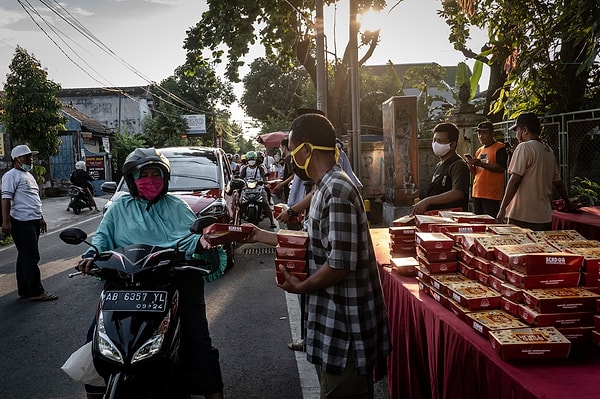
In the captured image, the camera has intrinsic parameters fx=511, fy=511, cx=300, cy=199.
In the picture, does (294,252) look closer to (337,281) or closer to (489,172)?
(337,281)

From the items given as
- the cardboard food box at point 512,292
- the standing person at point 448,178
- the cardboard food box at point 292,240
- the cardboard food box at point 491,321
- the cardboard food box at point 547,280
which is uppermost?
the standing person at point 448,178

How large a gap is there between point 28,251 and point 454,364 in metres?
6.09

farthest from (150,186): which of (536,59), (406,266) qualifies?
(536,59)

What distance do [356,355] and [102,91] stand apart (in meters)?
50.6

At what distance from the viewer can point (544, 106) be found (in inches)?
408

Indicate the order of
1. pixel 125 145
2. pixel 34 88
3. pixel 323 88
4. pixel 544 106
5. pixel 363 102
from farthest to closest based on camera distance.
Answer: pixel 125 145 < pixel 363 102 < pixel 34 88 < pixel 323 88 < pixel 544 106

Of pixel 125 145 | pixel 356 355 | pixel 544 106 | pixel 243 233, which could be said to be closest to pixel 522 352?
pixel 356 355

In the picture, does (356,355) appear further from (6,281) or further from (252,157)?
(252,157)

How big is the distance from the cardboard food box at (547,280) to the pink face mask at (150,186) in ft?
7.15

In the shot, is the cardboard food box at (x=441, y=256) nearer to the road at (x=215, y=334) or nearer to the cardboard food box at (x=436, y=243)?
the cardboard food box at (x=436, y=243)

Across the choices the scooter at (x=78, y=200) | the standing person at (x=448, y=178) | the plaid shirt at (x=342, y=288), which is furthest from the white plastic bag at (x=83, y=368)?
the scooter at (x=78, y=200)

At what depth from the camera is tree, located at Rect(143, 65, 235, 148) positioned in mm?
48469

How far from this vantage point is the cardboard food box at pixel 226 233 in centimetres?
266

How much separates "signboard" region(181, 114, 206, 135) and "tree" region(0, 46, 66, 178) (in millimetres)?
34820
